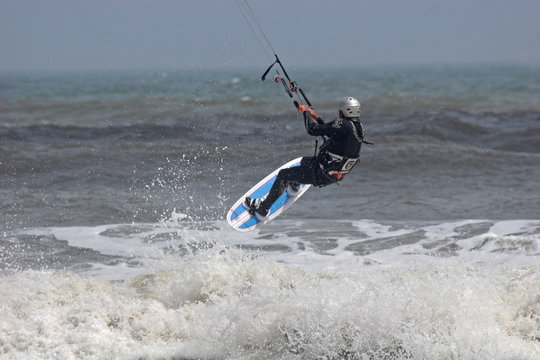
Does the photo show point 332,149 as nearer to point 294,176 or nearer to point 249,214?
point 294,176

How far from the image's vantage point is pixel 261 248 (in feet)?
32.8

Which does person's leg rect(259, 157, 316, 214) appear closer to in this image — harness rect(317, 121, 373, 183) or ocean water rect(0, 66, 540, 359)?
harness rect(317, 121, 373, 183)

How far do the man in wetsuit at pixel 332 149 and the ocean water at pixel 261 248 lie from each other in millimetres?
1215

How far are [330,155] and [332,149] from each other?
109 mm

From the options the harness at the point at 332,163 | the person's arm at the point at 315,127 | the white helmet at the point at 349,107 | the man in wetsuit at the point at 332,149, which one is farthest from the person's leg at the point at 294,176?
the white helmet at the point at 349,107

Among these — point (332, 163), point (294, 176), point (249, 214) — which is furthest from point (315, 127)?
point (249, 214)

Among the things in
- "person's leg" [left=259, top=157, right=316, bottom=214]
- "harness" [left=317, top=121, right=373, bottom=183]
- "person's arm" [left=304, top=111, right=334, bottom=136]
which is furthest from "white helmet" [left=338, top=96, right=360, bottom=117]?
"person's leg" [left=259, top=157, right=316, bottom=214]

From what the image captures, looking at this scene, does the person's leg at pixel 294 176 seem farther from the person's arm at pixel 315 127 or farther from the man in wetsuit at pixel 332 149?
the person's arm at pixel 315 127

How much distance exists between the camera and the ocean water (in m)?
6.02

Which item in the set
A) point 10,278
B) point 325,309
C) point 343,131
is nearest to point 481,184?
point 343,131

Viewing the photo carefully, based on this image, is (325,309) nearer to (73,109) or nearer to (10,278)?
(10,278)

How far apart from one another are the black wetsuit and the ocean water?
4.02ft

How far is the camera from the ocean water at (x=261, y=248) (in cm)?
602

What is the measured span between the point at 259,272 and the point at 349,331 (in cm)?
210
